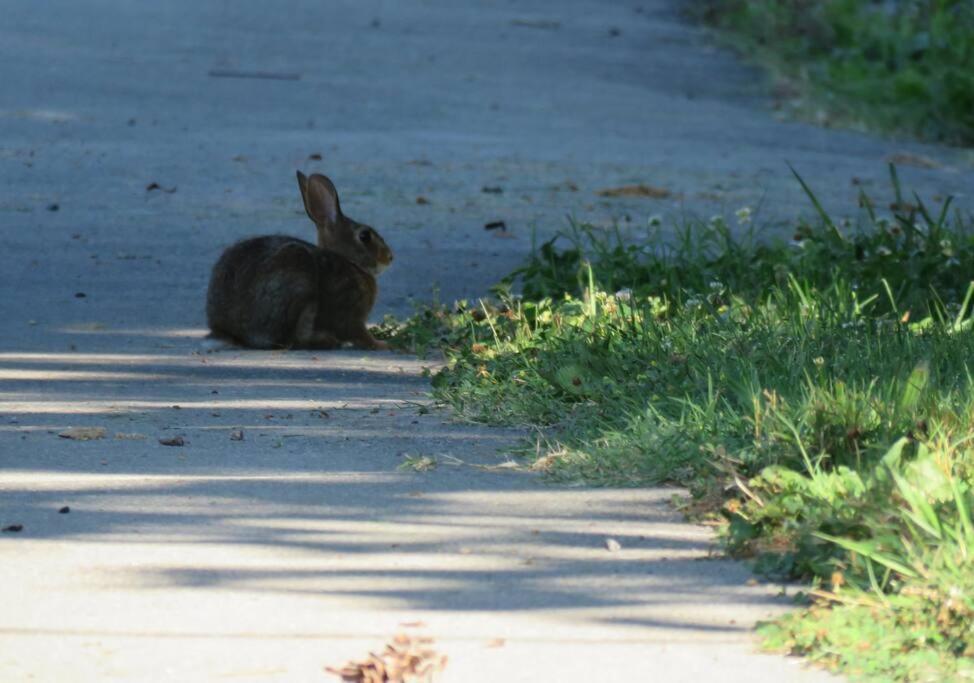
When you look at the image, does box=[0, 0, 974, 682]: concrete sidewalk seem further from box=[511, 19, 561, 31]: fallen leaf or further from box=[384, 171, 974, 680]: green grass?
box=[511, 19, 561, 31]: fallen leaf

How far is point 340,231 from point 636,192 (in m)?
3.16

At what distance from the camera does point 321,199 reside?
763 cm

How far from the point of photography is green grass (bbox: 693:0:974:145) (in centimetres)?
1408

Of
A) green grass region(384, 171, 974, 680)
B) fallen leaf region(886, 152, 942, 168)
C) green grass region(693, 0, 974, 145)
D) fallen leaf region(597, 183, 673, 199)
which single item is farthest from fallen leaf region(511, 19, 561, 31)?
green grass region(384, 171, 974, 680)

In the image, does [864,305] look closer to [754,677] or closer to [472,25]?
[754,677]

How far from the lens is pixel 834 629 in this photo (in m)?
3.49

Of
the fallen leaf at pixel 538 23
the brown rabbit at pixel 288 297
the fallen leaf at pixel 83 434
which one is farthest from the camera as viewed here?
the fallen leaf at pixel 538 23

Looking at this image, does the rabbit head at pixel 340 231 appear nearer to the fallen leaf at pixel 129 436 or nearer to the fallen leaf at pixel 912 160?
the fallen leaf at pixel 129 436

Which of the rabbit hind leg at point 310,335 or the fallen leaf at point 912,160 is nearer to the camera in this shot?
the rabbit hind leg at point 310,335

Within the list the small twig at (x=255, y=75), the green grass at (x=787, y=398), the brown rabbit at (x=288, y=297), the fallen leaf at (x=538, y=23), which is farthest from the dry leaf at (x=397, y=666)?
the fallen leaf at (x=538, y=23)

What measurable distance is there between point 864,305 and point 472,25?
1239cm

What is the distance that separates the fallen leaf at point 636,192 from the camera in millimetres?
10273

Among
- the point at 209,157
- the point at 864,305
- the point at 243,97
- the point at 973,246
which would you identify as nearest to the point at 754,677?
the point at 864,305

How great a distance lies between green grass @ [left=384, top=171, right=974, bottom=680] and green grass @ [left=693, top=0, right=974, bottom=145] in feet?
19.6
